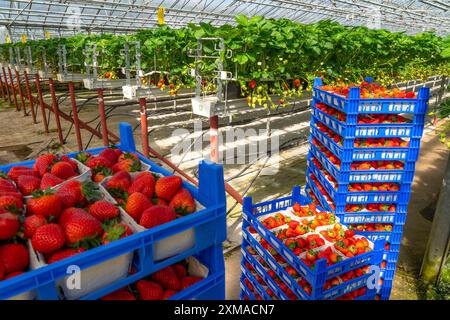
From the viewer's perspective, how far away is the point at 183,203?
1.34 m

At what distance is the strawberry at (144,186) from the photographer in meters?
1.45

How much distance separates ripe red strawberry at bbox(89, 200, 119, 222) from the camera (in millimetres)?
1240

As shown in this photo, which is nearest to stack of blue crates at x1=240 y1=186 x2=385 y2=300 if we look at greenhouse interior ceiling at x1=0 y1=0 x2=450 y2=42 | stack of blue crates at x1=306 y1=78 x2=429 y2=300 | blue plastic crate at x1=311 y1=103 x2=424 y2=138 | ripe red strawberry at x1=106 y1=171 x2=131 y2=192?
stack of blue crates at x1=306 y1=78 x2=429 y2=300

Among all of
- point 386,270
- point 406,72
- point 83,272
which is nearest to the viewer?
point 83,272

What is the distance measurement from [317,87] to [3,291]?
3524 millimetres

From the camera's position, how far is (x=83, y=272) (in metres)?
1.02

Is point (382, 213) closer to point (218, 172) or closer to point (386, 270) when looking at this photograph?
point (386, 270)

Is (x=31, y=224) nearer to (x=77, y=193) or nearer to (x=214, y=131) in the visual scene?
(x=77, y=193)

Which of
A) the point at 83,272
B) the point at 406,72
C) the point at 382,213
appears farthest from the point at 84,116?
the point at 83,272

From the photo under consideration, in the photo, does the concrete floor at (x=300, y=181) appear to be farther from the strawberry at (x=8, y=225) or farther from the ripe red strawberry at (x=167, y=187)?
A: the strawberry at (x=8, y=225)

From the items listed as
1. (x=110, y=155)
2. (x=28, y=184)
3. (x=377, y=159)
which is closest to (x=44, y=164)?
(x=28, y=184)

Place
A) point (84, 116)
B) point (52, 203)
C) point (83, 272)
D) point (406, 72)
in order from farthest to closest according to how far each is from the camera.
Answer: point (84, 116), point (406, 72), point (52, 203), point (83, 272)

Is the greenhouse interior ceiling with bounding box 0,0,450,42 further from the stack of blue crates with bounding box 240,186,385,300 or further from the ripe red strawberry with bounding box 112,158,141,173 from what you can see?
the ripe red strawberry with bounding box 112,158,141,173

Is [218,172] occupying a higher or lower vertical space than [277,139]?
higher
